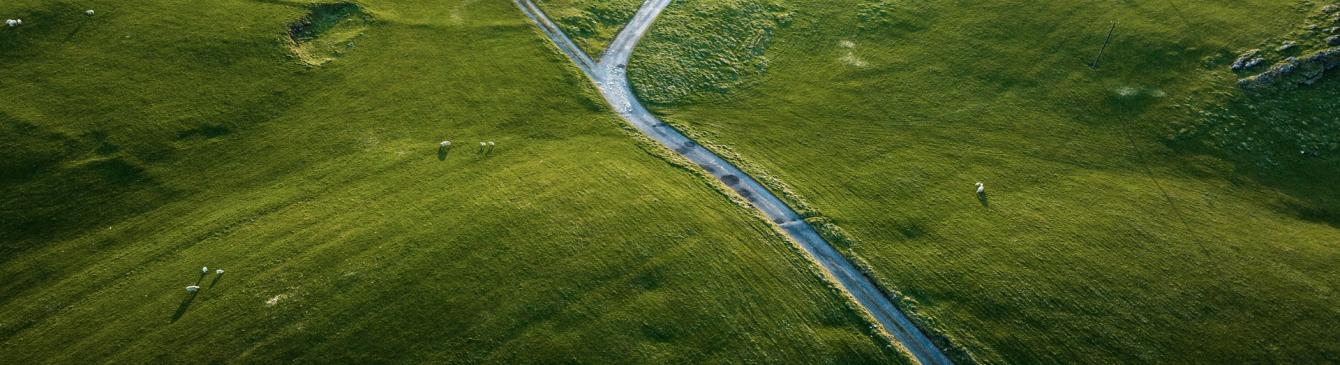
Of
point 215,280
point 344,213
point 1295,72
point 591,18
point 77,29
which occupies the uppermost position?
point 77,29

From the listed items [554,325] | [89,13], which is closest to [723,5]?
[554,325]

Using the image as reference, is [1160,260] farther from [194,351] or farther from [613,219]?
[194,351]

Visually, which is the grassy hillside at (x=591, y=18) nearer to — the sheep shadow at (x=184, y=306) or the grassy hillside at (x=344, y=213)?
the grassy hillside at (x=344, y=213)

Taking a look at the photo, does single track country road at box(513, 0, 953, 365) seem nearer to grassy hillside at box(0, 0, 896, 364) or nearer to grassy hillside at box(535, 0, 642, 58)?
grassy hillside at box(535, 0, 642, 58)

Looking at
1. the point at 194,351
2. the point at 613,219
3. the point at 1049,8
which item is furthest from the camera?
the point at 1049,8

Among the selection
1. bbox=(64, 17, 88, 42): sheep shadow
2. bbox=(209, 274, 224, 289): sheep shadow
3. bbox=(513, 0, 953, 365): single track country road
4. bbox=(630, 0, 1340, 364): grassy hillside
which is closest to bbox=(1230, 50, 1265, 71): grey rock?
bbox=(630, 0, 1340, 364): grassy hillside

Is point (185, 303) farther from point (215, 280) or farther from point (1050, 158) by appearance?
point (1050, 158)

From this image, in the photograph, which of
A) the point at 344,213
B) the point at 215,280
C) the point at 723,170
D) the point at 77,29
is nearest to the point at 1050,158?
the point at 723,170
